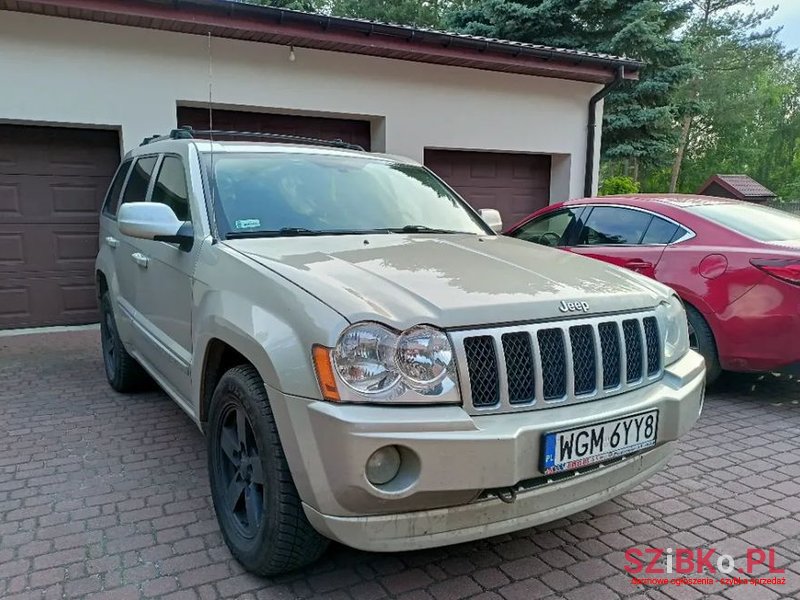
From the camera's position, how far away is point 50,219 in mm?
7148

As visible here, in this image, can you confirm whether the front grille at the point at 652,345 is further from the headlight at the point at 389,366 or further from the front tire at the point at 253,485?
the front tire at the point at 253,485

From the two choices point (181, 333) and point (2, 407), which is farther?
point (2, 407)

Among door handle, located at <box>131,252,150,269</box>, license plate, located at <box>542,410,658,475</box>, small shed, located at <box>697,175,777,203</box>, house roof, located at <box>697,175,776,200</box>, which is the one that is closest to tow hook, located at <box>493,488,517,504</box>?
license plate, located at <box>542,410,658,475</box>

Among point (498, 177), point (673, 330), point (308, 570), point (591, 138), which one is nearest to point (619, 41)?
point (591, 138)

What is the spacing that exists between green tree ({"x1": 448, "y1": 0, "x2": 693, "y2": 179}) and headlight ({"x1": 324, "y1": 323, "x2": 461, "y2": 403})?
46.4 feet

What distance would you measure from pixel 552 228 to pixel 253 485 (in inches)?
174

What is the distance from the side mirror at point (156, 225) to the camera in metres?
2.98

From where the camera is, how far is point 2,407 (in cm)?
462

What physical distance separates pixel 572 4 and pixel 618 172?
61.0ft

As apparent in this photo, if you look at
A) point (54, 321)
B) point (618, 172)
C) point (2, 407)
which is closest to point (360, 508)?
point (2, 407)

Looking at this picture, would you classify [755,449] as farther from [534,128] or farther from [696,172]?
[696,172]

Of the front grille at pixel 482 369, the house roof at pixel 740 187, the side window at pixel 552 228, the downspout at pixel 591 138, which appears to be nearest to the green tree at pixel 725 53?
the house roof at pixel 740 187

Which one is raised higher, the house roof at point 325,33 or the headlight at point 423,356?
the house roof at point 325,33

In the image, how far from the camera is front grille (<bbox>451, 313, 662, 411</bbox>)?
2.13 metres
